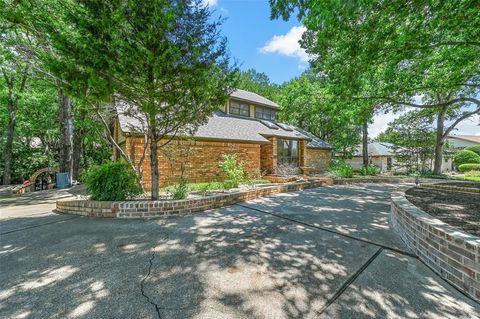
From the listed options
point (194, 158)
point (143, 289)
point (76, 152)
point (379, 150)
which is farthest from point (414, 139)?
point (76, 152)

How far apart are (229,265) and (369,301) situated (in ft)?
5.71

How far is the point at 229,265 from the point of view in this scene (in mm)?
2910

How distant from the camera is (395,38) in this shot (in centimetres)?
610

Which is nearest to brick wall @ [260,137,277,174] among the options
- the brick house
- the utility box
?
the brick house

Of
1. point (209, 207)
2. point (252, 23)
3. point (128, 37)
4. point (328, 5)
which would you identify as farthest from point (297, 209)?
point (252, 23)

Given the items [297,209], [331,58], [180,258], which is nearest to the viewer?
[180,258]

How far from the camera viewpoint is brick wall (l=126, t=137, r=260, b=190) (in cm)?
916

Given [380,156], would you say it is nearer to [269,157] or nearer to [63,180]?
[269,157]

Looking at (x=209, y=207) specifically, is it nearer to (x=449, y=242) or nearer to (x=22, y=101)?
(x=449, y=242)

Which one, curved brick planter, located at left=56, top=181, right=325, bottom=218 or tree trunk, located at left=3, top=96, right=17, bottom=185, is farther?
tree trunk, located at left=3, top=96, right=17, bottom=185

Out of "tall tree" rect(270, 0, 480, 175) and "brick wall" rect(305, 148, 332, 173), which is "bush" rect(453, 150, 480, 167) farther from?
"tall tree" rect(270, 0, 480, 175)

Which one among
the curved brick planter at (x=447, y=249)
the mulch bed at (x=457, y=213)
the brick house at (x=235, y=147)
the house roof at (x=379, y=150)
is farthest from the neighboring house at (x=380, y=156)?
the curved brick planter at (x=447, y=249)

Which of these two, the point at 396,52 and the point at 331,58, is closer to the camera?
the point at 396,52

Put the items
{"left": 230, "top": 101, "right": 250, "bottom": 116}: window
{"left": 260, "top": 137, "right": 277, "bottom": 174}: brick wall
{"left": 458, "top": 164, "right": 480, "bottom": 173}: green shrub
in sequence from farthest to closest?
1. {"left": 458, "top": 164, "right": 480, "bottom": 173}: green shrub
2. {"left": 230, "top": 101, "right": 250, "bottom": 116}: window
3. {"left": 260, "top": 137, "right": 277, "bottom": 174}: brick wall
